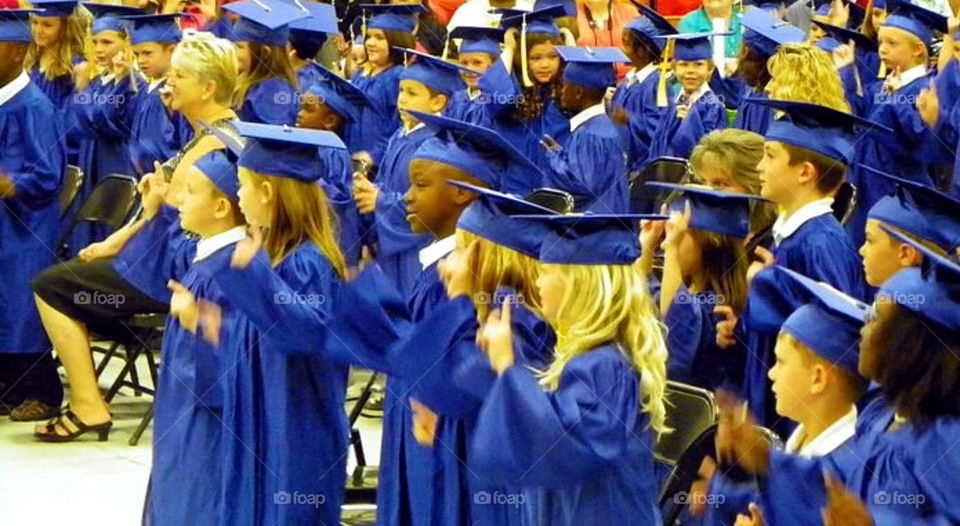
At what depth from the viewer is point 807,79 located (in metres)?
7.60

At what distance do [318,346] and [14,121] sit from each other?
11.6 ft

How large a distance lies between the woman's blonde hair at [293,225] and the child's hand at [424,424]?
0.47 metres

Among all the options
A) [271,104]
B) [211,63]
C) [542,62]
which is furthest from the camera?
[542,62]

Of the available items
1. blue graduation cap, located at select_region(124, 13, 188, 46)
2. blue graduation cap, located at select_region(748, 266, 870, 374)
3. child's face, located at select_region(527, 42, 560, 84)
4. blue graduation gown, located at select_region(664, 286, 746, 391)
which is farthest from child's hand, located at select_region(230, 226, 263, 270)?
child's face, located at select_region(527, 42, 560, 84)

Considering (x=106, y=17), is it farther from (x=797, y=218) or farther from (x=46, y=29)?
(x=797, y=218)

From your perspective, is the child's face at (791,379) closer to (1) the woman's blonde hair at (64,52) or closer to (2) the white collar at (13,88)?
(2) the white collar at (13,88)

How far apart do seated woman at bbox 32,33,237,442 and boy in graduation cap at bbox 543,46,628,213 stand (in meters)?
2.30

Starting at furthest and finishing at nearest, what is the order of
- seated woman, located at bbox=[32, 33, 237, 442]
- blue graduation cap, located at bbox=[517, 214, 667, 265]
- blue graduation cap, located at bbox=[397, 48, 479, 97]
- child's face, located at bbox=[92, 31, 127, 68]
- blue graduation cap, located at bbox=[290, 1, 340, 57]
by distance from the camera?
1. child's face, located at bbox=[92, 31, 127, 68]
2. blue graduation cap, located at bbox=[290, 1, 340, 57]
3. blue graduation cap, located at bbox=[397, 48, 479, 97]
4. seated woman, located at bbox=[32, 33, 237, 442]
5. blue graduation cap, located at bbox=[517, 214, 667, 265]

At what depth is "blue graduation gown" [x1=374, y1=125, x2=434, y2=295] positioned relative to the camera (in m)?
7.24

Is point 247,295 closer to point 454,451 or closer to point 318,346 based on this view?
point 318,346

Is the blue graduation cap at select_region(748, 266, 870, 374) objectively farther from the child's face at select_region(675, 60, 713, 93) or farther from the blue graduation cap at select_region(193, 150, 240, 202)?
the child's face at select_region(675, 60, 713, 93)

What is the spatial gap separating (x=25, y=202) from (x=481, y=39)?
119 inches

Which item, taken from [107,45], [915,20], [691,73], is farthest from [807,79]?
[107,45]

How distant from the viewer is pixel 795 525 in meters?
3.69
